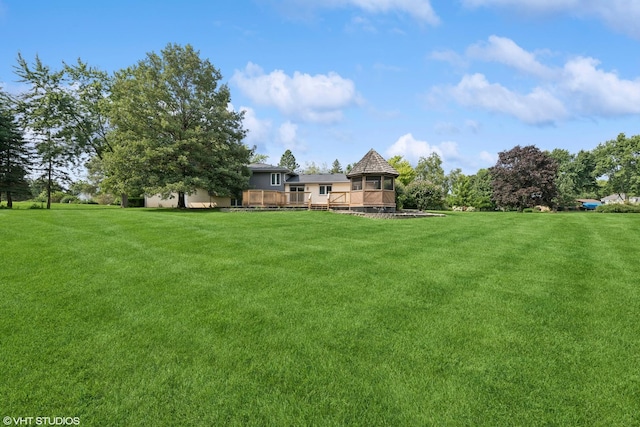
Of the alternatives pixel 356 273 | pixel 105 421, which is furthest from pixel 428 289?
pixel 105 421

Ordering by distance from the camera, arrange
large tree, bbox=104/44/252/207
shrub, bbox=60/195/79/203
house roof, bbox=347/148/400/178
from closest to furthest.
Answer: house roof, bbox=347/148/400/178 → large tree, bbox=104/44/252/207 → shrub, bbox=60/195/79/203

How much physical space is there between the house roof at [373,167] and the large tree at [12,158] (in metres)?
27.6

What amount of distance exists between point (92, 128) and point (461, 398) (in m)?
36.9

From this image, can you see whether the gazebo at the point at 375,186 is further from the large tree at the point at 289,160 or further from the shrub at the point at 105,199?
the large tree at the point at 289,160

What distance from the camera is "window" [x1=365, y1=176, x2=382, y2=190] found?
2123cm

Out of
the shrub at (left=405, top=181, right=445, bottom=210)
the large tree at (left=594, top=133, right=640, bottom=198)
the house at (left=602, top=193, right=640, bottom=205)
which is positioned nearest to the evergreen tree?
the shrub at (left=405, top=181, right=445, bottom=210)

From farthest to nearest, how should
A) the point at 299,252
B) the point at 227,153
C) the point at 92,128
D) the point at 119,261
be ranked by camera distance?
1. the point at 92,128
2. the point at 227,153
3. the point at 299,252
4. the point at 119,261

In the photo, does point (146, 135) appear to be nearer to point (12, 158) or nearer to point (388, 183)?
point (12, 158)

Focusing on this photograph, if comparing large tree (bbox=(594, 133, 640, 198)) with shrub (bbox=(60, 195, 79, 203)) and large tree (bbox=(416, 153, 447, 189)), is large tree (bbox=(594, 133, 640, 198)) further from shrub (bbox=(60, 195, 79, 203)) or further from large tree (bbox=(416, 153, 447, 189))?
shrub (bbox=(60, 195, 79, 203))

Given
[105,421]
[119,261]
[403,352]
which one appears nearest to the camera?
[105,421]

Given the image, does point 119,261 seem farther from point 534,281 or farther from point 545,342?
point 534,281

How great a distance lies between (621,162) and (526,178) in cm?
3043

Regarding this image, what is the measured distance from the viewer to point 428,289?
5.40m

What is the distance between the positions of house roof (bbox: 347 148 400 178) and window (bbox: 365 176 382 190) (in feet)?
1.79
